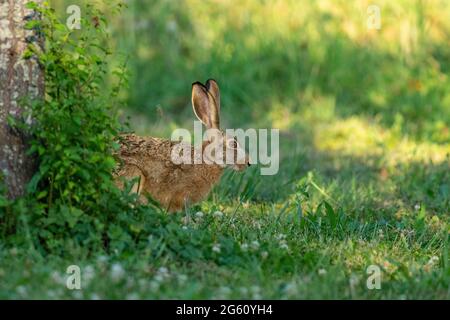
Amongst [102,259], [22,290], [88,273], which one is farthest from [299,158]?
[22,290]

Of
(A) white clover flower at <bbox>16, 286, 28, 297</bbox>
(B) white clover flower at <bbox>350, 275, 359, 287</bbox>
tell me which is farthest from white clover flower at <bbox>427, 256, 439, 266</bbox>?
(A) white clover flower at <bbox>16, 286, 28, 297</bbox>

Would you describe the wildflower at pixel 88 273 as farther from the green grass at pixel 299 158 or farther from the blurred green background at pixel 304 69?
the blurred green background at pixel 304 69

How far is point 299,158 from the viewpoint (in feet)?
28.6

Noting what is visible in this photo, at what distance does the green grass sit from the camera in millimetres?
5039

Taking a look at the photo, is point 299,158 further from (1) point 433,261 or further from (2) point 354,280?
(2) point 354,280

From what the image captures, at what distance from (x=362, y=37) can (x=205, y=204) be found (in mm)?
5023

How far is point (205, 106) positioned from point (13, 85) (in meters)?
1.92

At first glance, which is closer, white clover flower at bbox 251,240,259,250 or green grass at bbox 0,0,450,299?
green grass at bbox 0,0,450,299

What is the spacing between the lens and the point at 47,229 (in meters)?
5.31

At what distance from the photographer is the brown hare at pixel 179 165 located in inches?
261

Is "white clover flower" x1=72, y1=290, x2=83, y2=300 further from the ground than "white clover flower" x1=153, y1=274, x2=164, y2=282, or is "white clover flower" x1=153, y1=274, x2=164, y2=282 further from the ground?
"white clover flower" x1=153, y1=274, x2=164, y2=282

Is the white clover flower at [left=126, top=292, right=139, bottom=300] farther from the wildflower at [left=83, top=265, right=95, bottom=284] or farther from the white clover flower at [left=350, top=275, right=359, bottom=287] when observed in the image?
the white clover flower at [left=350, top=275, right=359, bottom=287]

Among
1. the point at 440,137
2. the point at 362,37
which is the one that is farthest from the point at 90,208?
the point at 362,37

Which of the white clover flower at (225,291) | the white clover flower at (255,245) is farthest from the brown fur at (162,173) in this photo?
the white clover flower at (225,291)
